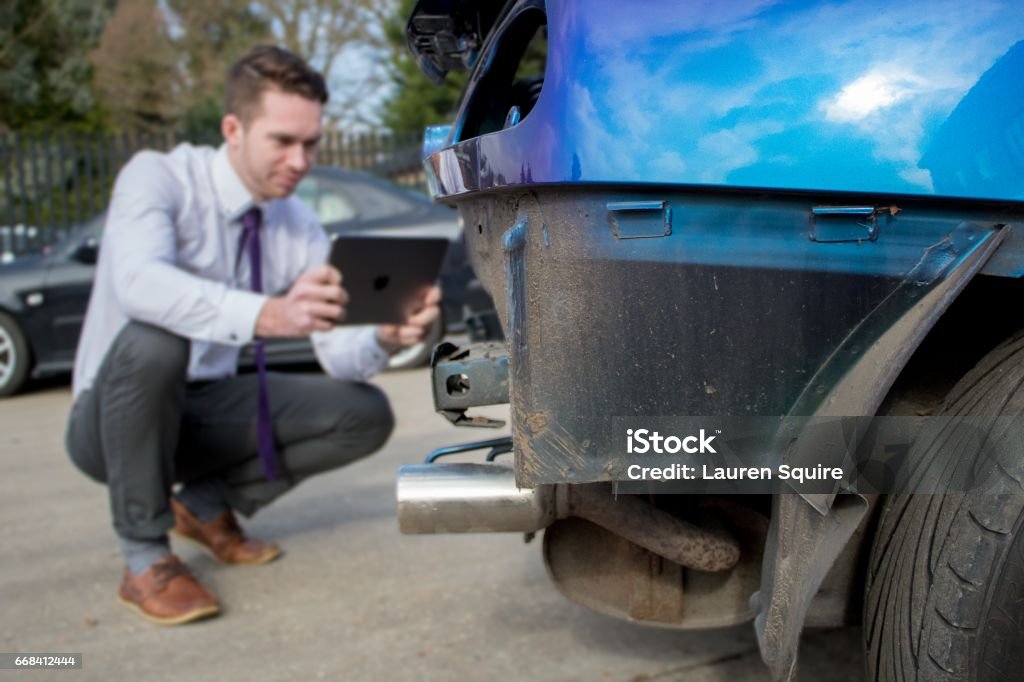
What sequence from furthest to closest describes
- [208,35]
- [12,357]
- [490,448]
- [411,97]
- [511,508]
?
[208,35] < [411,97] < [12,357] < [490,448] < [511,508]

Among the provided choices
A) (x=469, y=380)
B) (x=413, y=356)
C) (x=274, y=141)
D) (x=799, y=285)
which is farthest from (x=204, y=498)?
(x=413, y=356)

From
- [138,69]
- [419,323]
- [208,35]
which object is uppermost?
[208,35]

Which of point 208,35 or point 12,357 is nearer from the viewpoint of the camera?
point 12,357

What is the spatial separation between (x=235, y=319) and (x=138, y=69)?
21.2 metres

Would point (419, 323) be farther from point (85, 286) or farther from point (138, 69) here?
point (138, 69)

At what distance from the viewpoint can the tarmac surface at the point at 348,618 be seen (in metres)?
2.46

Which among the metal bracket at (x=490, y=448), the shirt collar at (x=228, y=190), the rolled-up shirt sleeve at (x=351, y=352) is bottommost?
the rolled-up shirt sleeve at (x=351, y=352)

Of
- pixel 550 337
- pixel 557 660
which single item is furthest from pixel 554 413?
pixel 557 660

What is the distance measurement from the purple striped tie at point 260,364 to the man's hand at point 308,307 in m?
0.29

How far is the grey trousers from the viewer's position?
9.07 feet

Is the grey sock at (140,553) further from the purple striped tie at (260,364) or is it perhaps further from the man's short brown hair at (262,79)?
the man's short brown hair at (262,79)

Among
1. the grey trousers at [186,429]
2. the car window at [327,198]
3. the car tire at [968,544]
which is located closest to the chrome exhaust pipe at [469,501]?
the car tire at [968,544]

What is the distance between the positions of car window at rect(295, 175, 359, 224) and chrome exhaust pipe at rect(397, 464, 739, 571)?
17.6 feet

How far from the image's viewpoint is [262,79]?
311 centimetres
